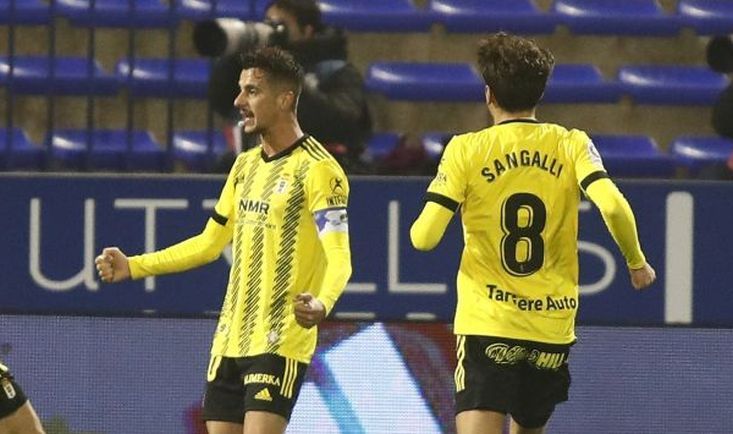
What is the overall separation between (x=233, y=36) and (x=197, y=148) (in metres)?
0.80

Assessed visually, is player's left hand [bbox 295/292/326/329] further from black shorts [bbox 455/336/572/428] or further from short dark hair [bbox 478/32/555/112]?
short dark hair [bbox 478/32/555/112]

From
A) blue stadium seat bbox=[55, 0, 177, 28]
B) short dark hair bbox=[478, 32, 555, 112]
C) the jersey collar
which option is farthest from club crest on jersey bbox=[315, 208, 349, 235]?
blue stadium seat bbox=[55, 0, 177, 28]

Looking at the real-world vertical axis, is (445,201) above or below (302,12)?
above

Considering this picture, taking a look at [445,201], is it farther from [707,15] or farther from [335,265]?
[707,15]

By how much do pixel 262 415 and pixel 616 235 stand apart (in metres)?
1.27

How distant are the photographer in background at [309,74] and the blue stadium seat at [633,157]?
150 centimetres

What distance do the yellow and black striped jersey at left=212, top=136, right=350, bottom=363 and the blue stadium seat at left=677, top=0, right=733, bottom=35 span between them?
426 centimetres

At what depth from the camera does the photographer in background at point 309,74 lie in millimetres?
8109

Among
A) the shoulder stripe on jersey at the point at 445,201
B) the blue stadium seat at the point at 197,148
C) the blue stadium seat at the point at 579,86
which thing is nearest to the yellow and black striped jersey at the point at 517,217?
the shoulder stripe on jersey at the point at 445,201

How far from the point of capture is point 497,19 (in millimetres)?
9852

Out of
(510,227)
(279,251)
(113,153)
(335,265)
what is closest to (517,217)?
(510,227)

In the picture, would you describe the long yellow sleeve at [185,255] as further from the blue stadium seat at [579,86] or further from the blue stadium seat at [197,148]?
the blue stadium seat at [579,86]

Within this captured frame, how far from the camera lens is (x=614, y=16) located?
9.92 m

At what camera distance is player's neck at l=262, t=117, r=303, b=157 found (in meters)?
6.10
